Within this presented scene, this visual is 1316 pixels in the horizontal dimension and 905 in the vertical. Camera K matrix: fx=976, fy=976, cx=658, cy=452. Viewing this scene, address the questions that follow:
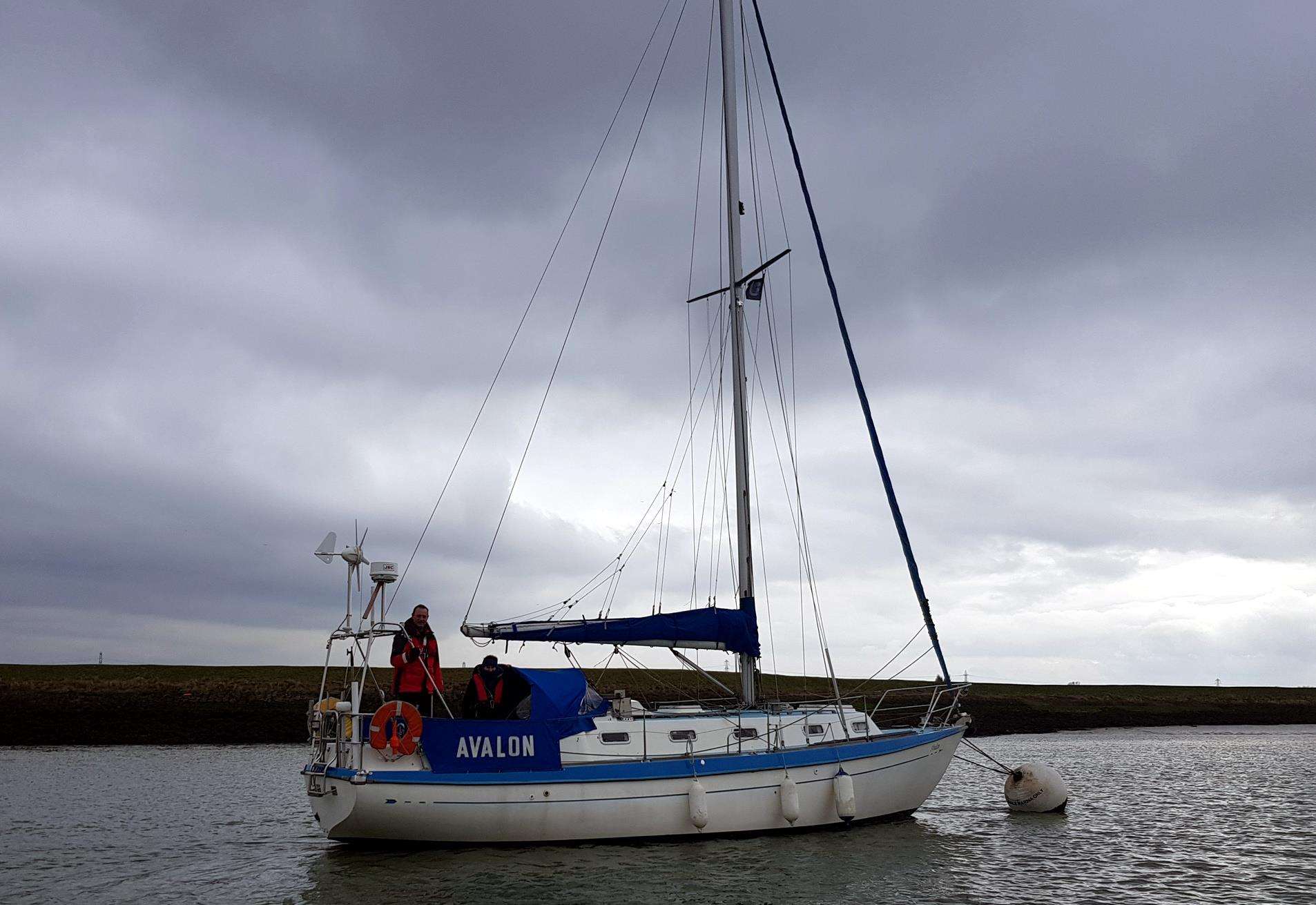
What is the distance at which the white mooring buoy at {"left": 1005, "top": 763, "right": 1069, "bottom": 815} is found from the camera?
25.4 metres

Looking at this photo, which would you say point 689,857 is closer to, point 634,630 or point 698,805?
point 698,805

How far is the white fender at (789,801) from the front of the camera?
2019 centimetres

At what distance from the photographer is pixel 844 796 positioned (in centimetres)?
2080

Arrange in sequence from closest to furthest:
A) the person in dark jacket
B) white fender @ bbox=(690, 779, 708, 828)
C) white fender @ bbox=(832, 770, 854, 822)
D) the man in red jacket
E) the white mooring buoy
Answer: white fender @ bbox=(690, 779, 708, 828), the man in red jacket, the person in dark jacket, white fender @ bbox=(832, 770, 854, 822), the white mooring buoy

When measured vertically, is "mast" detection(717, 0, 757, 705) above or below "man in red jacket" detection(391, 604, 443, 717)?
above

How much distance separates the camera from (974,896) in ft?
54.8

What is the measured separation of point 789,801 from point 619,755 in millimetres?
3644

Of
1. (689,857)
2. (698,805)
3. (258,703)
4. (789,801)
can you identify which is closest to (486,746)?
(698,805)

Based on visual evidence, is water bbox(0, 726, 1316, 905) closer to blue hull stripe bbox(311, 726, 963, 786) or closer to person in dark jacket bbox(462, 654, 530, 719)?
blue hull stripe bbox(311, 726, 963, 786)

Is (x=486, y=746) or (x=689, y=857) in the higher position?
(x=486, y=746)

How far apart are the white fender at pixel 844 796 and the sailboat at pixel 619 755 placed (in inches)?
1.3

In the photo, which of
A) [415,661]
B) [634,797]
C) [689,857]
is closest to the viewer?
[689,857]

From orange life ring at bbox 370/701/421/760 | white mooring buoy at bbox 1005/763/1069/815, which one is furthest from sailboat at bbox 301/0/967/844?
white mooring buoy at bbox 1005/763/1069/815

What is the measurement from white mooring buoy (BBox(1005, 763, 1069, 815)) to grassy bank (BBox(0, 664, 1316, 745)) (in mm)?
5897
